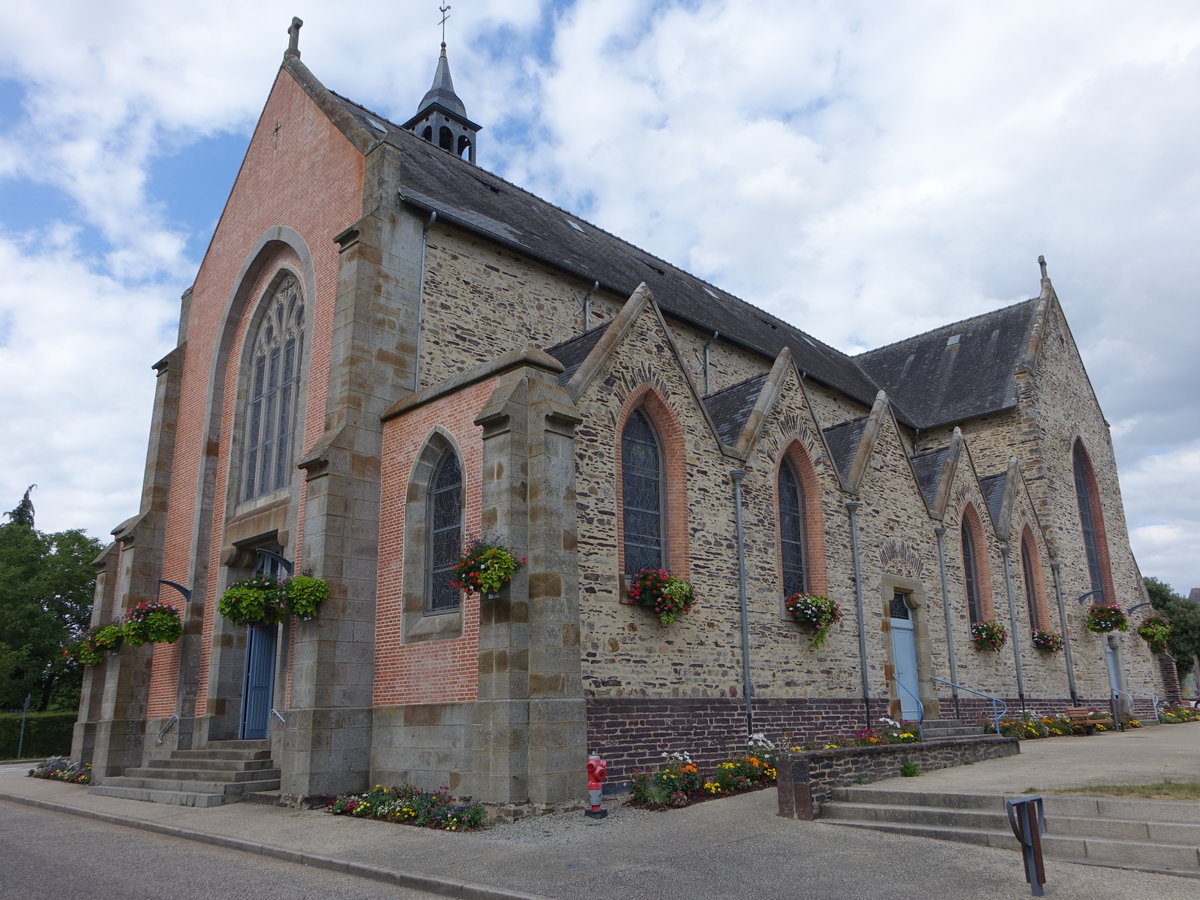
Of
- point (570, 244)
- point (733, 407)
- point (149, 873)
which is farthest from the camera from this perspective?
point (570, 244)

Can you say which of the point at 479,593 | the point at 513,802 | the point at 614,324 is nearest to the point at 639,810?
the point at 513,802

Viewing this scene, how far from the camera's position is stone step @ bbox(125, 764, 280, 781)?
1350 centimetres

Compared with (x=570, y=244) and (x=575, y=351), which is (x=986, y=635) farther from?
(x=570, y=244)

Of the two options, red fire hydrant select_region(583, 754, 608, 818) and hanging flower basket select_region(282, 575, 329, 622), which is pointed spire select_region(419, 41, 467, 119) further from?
red fire hydrant select_region(583, 754, 608, 818)

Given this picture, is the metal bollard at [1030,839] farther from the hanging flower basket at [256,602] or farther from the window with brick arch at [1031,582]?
the window with brick arch at [1031,582]

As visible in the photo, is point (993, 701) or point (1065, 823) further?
point (993, 701)

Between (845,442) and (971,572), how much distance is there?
5378mm

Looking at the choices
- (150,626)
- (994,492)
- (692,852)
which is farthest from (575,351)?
(994,492)

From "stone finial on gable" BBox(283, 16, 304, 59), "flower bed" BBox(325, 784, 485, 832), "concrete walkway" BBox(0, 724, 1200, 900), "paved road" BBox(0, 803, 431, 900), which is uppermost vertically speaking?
"stone finial on gable" BBox(283, 16, 304, 59)

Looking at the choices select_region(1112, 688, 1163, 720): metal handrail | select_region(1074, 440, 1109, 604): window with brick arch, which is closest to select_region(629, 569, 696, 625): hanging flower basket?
select_region(1112, 688, 1163, 720): metal handrail

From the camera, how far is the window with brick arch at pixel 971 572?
2128 centimetres

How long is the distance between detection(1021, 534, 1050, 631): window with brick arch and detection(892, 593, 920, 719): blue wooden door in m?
6.31

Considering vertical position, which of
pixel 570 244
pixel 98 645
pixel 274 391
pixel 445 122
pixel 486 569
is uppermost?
pixel 445 122

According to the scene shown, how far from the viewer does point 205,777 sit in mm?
14031
